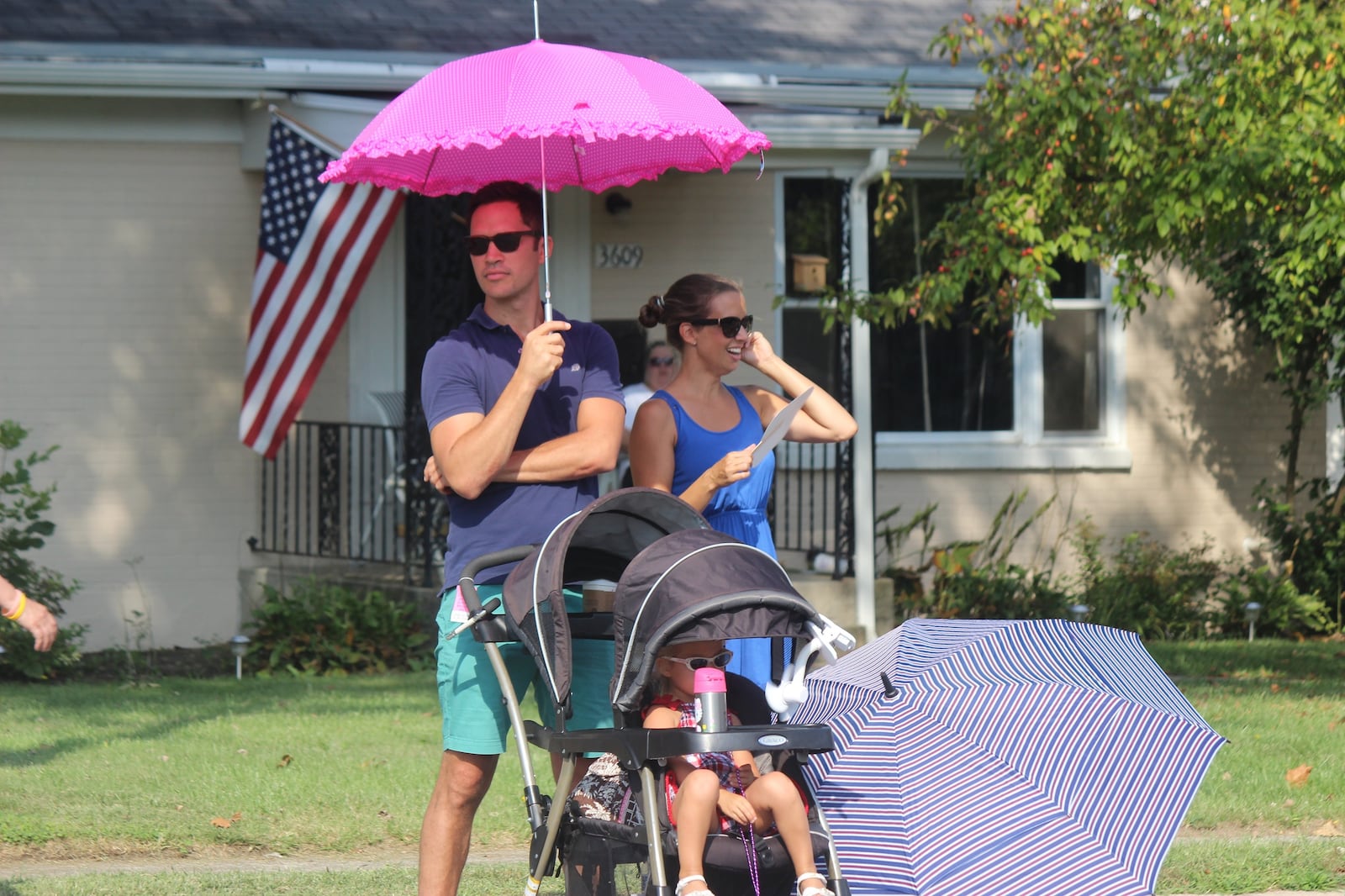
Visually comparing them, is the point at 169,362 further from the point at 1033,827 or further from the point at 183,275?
the point at 1033,827

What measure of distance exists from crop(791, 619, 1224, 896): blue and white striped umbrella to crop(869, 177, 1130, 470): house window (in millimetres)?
7955

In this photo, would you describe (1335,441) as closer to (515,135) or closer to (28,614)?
(515,135)

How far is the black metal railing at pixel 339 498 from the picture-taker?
10.4 meters

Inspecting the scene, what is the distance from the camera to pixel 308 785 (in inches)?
255

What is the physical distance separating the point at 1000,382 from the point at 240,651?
19.6 ft

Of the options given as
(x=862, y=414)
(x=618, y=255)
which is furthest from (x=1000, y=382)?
(x=618, y=255)

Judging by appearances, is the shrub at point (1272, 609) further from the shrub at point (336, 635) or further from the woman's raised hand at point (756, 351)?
the woman's raised hand at point (756, 351)

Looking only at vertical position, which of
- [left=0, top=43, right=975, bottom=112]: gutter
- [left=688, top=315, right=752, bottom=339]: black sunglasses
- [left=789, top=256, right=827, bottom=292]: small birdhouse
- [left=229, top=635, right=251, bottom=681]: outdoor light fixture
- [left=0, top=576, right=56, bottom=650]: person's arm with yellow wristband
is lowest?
[left=229, top=635, right=251, bottom=681]: outdoor light fixture

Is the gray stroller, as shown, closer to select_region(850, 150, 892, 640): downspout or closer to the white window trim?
select_region(850, 150, 892, 640): downspout

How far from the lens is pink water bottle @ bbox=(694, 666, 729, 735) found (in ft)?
11.8

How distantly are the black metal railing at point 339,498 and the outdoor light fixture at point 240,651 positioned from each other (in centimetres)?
100

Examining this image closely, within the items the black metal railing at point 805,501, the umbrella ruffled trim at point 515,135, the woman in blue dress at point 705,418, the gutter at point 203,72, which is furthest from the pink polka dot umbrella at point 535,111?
the black metal railing at point 805,501

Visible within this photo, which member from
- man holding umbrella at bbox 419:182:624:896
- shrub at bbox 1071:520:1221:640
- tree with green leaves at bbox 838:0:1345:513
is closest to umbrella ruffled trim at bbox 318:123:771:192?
man holding umbrella at bbox 419:182:624:896

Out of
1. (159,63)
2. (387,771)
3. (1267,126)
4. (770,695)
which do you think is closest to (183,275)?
(159,63)
